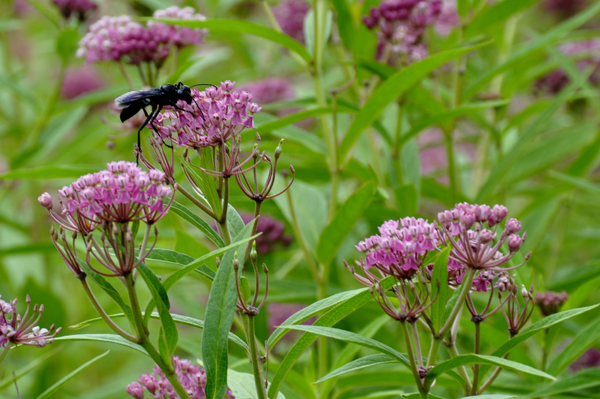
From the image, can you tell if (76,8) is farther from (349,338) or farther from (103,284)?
(349,338)

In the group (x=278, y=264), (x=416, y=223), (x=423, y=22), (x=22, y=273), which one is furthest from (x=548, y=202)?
(x=22, y=273)

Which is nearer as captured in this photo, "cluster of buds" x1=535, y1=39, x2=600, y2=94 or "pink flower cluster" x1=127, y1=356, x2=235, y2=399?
"pink flower cluster" x1=127, y1=356, x2=235, y2=399

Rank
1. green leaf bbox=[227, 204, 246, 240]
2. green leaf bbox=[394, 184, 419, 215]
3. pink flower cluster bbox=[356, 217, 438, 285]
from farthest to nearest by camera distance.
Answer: green leaf bbox=[394, 184, 419, 215]
green leaf bbox=[227, 204, 246, 240]
pink flower cluster bbox=[356, 217, 438, 285]

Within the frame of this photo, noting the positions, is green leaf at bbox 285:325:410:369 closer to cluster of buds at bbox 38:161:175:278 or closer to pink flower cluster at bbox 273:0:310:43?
cluster of buds at bbox 38:161:175:278

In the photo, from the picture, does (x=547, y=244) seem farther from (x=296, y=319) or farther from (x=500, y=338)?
(x=296, y=319)

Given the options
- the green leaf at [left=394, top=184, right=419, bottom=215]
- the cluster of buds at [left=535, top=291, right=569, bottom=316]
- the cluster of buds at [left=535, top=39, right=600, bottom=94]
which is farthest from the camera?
the cluster of buds at [left=535, top=39, right=600, bottom=94]

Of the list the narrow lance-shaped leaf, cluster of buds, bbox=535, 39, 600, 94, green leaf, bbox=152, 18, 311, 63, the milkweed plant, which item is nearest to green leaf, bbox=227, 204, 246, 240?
the milkweed plant
